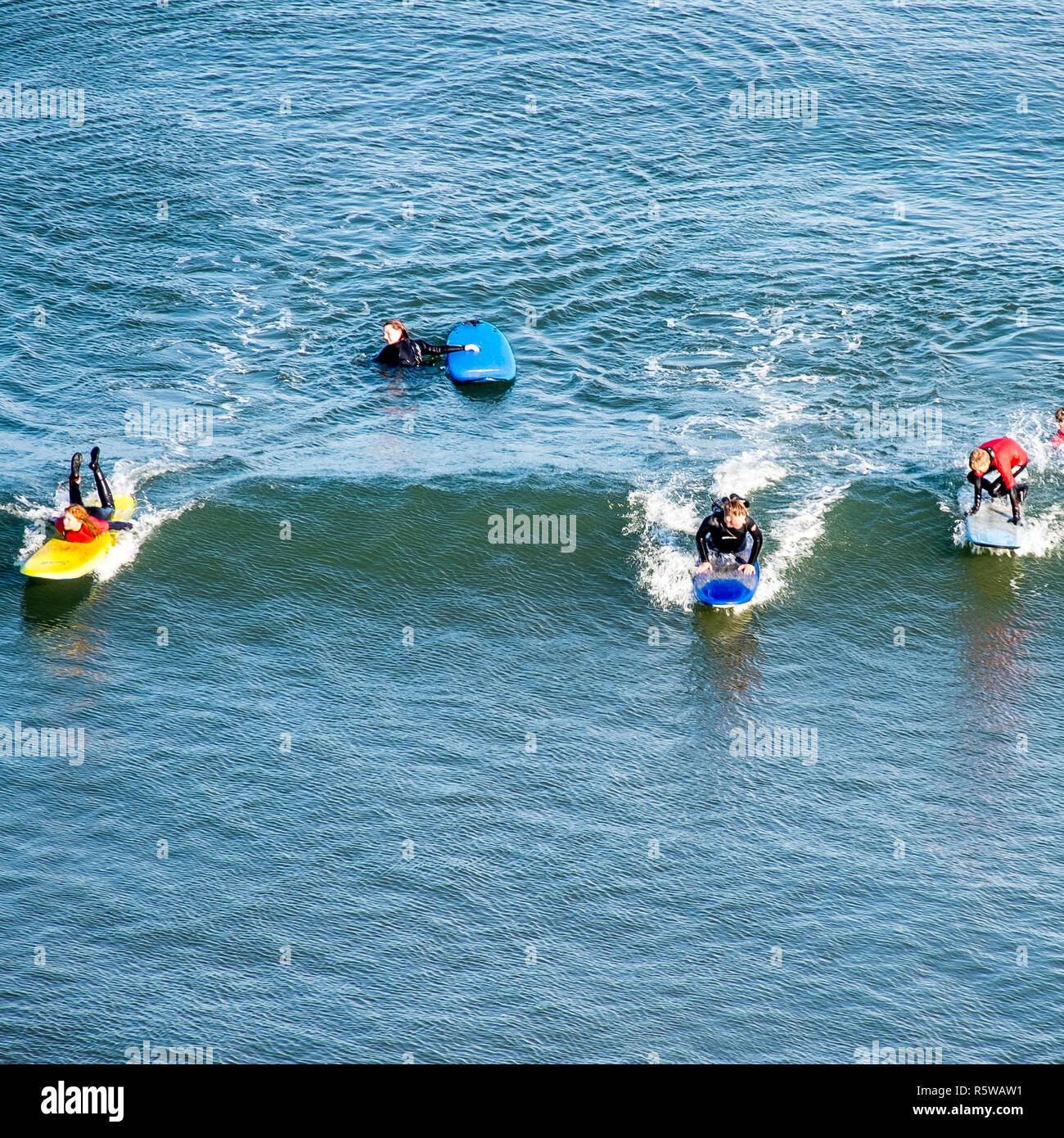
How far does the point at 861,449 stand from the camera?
32.0m

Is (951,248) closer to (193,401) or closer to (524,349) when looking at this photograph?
(524,349)

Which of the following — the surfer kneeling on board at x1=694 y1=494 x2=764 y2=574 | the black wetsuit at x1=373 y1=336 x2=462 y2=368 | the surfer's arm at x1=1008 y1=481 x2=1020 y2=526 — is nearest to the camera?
the surfer kneeling on board at x1=694 y1=494 x2=764 y2=574

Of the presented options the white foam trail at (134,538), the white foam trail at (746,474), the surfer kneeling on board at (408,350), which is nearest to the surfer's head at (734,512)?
the white foam trail at (746,474)

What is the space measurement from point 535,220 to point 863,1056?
29.2 metres

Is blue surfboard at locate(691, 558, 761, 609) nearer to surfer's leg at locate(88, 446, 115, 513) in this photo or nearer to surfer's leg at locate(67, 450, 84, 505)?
surfer's leg at locate(88, 446, 115, 513)

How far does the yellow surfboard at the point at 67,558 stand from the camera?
27266 millimetres

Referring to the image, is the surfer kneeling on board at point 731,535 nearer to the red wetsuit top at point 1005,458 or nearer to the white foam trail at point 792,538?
the white foam trail at point 792,538

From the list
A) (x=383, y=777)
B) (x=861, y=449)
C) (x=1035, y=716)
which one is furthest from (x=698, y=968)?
(x=861, y=449)

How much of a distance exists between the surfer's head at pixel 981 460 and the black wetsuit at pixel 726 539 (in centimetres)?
481

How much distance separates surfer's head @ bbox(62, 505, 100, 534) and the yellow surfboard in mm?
240

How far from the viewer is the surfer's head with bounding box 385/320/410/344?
3450 cm

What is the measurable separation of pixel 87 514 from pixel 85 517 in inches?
5.6

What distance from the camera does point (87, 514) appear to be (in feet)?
92.8

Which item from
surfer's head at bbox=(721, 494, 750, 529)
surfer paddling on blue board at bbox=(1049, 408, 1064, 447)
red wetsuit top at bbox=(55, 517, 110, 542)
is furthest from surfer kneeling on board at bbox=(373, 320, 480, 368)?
surfer paddling on blue board at bbox=(1049, 408, 1064, 447)
